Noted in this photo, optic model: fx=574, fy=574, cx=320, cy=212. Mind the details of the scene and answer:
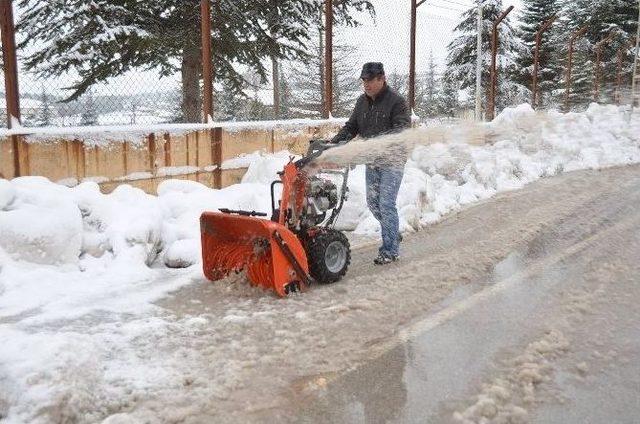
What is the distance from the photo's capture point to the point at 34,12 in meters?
9.84

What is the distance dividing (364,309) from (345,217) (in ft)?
10.9

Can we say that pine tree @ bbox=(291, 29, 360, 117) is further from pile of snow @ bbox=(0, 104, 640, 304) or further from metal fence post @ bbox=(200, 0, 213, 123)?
metal fence post @ bbox=(200, 0, 213, 123)

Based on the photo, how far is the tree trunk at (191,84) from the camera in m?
10.3

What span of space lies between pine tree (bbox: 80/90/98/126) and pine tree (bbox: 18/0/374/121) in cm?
138

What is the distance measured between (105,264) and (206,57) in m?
3.60

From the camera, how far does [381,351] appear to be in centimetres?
366

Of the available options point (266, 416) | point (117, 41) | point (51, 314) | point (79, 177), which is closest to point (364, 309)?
point (266, 416)

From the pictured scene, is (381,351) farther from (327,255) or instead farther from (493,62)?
(493,62)

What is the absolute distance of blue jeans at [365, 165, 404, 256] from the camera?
588 cm

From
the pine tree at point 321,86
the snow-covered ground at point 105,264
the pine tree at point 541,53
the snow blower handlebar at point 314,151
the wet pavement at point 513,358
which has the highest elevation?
the pine tree at point 541,53

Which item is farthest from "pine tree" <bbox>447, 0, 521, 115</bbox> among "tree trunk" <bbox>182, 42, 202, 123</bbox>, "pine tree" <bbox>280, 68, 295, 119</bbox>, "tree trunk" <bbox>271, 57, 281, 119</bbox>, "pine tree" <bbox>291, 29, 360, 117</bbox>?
"tree trunk" <bbox>182, 42, 202, 123</bbox>

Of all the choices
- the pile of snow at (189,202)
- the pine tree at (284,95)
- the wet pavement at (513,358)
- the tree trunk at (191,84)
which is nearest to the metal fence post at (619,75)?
the pile of snow at (189,202)

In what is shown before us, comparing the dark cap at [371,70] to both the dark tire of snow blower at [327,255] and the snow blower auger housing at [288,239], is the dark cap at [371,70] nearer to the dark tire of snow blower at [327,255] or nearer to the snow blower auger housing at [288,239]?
the snow blower auger housing at [288,239]

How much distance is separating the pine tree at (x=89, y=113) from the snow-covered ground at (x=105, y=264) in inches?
47.9
